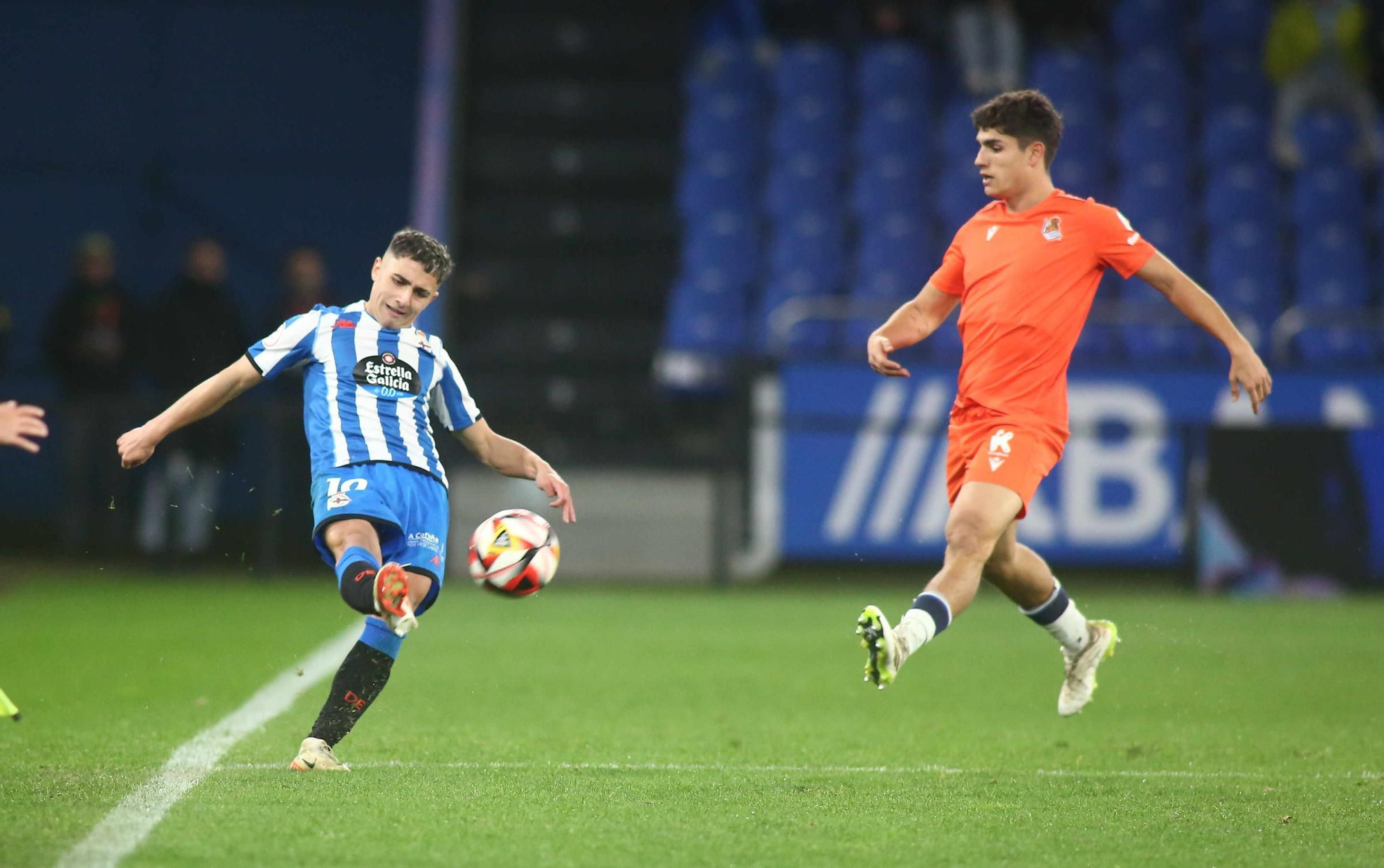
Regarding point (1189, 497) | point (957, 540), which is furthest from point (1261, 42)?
point (957, 540)

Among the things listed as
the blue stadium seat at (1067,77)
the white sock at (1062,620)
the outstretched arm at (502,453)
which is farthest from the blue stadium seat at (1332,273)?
the outstretched arm at (502,453)

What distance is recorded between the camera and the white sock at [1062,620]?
231 inches

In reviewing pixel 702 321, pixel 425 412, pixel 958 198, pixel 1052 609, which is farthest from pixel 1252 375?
pixel 958 198

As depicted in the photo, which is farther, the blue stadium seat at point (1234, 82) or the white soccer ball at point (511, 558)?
the blue stadium seat at point (1234, 82)


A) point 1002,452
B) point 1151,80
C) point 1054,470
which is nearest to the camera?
point 1002,452

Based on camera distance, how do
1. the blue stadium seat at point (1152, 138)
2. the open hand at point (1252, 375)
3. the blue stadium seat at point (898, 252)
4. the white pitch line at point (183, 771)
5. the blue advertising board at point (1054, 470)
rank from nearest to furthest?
the white pitch line at point (183, 771) → the open hand at point (1252, 375) → the blue advertising board at point (1054, 470) → the blue stadium seat at point (898, 252) → the blue stadium seat at point (1152, 138)

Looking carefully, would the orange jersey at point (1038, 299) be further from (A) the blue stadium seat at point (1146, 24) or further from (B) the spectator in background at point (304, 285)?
(A) the blue stadium seat at point (1146, 24)

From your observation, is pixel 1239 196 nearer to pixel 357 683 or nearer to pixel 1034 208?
pixel 1034 208

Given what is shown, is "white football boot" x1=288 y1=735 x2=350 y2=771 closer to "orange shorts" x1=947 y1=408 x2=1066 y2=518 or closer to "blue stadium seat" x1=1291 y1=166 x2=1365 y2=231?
"orange shorts" x1=947 y1=408 x2=1066 y2=518

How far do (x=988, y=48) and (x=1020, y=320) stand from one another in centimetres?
1002

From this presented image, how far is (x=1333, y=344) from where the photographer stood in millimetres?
13039

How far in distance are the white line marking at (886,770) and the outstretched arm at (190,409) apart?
3.27ft

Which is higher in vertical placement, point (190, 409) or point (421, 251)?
point (421, 251)

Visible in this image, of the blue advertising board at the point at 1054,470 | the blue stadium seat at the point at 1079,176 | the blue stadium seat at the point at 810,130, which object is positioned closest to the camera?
the blue advertising board at the point at 1054,470
